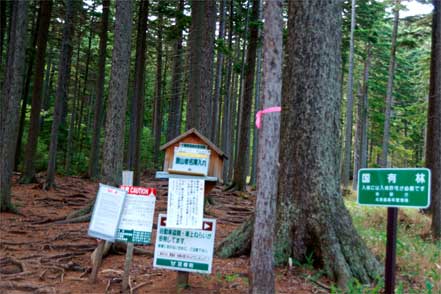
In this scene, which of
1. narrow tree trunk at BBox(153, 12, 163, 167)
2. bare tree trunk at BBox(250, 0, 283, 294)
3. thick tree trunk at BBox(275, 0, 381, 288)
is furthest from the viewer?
narrow tree trunk at BBox(153, 12, 163, 167)

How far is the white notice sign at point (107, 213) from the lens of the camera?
5438mm

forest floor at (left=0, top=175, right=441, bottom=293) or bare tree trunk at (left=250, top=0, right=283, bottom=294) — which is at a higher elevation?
bare tree trunk at (left=250, top=0, right=283, bottom=294)

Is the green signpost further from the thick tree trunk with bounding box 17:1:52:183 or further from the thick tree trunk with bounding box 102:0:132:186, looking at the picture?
the thick tree trunk with bounding box 17:1:52:183

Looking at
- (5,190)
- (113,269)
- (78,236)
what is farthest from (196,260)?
(5,190)

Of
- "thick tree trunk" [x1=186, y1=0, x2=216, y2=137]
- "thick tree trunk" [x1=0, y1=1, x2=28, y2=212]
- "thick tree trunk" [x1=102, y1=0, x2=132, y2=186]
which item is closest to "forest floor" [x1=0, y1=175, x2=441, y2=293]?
→ "thick tree trunk" [x1=0, y1=1, x2=28, y2=212]

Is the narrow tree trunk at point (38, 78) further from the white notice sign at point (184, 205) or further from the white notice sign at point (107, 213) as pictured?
the white notice sign at point (184, 205)

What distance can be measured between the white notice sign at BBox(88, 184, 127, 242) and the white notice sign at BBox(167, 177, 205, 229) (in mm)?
734

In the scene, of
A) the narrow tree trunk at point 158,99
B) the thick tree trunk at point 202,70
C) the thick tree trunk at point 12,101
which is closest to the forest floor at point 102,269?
the thick tree trunk at point 12,101

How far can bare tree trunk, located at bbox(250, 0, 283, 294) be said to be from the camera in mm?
4547

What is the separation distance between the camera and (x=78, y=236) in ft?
27.3

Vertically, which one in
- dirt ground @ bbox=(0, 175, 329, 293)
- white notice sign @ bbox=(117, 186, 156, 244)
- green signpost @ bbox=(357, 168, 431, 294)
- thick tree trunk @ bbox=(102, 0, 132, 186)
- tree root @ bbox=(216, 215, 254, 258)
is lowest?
dirt ground @ bbox=(0, 175, 329, 293)

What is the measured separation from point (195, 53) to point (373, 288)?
329 inches

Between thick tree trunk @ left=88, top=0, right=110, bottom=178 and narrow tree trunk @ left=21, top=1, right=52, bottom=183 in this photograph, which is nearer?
narrow tree trunk @ left=21, top=1, right=52, bottom=183

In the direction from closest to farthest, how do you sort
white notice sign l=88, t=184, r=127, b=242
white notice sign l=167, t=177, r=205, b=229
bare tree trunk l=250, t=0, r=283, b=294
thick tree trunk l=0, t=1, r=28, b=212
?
bare tree trunk l=250, t=0, r=283, b=294
white notice sign l=167, t=177, r=205, b=229
white notice sign l=88, t=184, r=127, b=242
thick tree trunk l=0, t=1, r=28, b=212
